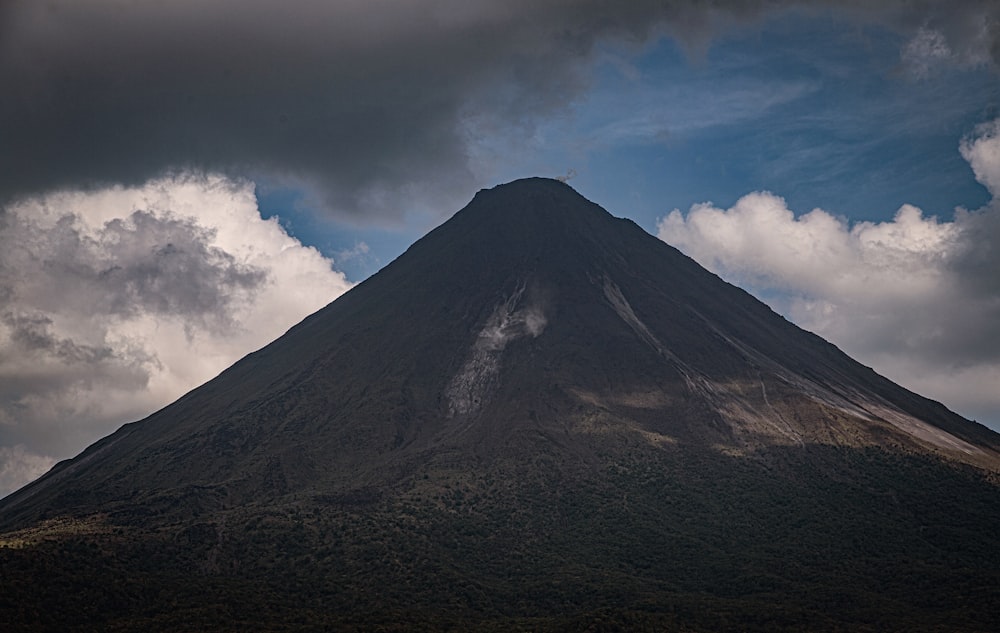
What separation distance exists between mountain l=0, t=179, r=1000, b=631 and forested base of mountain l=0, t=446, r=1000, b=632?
0.37m

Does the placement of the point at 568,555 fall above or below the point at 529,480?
below

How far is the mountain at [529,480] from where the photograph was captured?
8469cm

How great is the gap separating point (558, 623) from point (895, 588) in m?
37.8

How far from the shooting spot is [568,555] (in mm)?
101375

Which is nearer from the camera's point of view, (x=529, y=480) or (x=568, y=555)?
(x=568, y=555)

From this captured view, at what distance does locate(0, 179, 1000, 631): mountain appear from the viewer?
8469 centimetres

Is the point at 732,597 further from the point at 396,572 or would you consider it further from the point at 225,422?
the point at 225,422

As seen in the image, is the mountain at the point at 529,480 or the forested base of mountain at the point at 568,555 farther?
the mountain at the point at 529,480

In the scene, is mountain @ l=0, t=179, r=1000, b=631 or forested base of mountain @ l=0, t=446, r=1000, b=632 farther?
mountain @ l=0, t=179, r=1000, b=631

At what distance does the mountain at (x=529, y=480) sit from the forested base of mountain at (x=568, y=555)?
1.21ft

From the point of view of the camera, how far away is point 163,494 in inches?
4525

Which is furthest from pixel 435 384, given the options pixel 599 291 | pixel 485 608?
pixel 485 608

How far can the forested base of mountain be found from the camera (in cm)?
7944

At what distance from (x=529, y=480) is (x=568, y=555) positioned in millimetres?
17366
